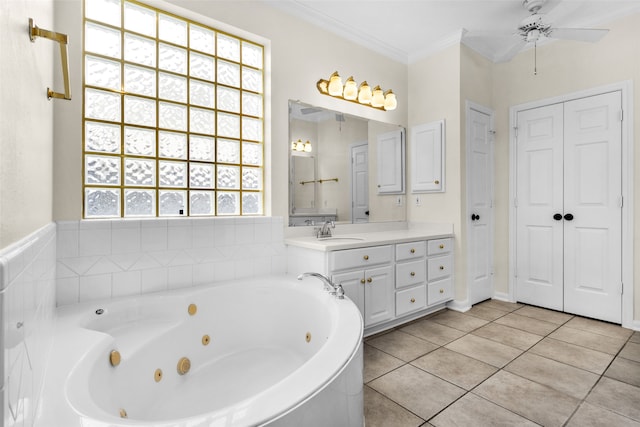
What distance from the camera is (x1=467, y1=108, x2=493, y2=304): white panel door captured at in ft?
10.3

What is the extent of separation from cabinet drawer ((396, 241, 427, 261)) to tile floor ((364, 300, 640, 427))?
1.91 ft

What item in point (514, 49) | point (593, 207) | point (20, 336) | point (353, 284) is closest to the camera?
point (20, 336)

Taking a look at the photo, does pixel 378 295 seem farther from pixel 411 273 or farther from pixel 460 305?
pixel 460 305

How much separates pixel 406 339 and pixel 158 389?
5.48 feet

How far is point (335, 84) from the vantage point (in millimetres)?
2688

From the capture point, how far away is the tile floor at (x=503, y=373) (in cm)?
152

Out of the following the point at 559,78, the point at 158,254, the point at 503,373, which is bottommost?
the point at 503,373

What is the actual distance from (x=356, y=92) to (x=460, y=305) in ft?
7.25

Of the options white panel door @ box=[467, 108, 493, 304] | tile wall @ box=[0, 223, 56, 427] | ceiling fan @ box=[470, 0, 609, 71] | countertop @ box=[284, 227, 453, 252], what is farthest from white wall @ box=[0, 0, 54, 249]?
white panel door @ box=[467, 108, 493, 304]

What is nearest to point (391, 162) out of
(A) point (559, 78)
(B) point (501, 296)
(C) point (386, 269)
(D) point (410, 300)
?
(C) point (386, 269)

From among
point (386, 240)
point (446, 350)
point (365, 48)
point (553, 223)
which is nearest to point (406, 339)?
point (446, 350)

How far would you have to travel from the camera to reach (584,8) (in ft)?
8.50

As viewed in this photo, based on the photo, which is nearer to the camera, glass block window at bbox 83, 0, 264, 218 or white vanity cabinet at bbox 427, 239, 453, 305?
glass block window at bbox 83, 0, 264, 218

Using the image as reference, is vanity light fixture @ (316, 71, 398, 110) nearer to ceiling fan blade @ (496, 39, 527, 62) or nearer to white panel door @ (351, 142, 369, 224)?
white panel door @ (351, 142, 369, 224)
